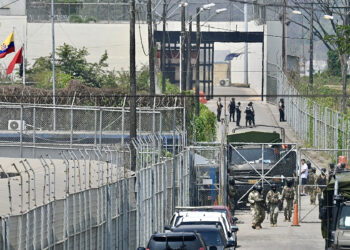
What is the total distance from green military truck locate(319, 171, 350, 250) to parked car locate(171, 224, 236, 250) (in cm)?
230

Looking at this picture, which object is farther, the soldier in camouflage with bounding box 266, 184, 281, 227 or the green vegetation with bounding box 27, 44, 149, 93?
the green vegetation with bounding box 27, 44, 149, 93

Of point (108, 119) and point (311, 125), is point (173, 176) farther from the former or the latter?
point (311, 125)

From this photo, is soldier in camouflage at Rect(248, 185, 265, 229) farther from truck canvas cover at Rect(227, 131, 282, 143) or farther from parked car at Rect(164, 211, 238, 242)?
truck canvas cover at Rect(227, 131, 282, 143)

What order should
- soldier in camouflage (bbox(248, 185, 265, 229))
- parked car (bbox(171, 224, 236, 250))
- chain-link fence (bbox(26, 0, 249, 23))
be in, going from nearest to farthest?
1. parked car (bbox(171, 224, 236, 250))
2. soldier in camouflage (bbox(248, 185, 265, 229))
3. chain-link fence (bbox(26, 0, 249, 23))

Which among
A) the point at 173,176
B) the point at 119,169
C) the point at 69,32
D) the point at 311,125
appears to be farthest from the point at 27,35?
the point at 119,169

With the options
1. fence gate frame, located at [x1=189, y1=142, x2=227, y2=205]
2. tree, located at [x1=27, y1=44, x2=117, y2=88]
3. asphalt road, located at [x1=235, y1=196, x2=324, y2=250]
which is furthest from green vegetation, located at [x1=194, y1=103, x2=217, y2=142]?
tree, located at [x1=27, y1=44, x2=117, y2=88]

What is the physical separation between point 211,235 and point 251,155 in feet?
50.7

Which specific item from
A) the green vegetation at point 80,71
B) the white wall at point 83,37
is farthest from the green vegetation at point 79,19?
the green vegetation at point 80,71

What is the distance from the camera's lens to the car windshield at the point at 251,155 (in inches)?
1450

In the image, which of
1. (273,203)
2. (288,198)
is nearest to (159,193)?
(273,203)

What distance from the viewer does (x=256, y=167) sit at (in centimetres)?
3644

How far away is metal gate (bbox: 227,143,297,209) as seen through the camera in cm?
3591

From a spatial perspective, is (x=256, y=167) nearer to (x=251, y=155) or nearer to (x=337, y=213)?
(x=251, y=155)

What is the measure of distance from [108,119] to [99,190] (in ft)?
56.8
